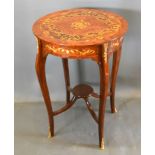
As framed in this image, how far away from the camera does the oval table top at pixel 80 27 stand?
1.24 m

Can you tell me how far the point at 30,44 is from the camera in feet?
5.72

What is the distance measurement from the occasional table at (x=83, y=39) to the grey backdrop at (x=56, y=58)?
0.11 metres

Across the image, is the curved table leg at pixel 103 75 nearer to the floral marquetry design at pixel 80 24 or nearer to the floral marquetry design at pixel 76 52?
the floral marquetry design at pixel 76 52

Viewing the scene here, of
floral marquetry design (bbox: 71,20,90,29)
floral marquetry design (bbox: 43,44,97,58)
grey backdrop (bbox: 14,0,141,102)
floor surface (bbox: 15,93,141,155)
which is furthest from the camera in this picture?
grey backdrop (bbox: 14,0,141,102)

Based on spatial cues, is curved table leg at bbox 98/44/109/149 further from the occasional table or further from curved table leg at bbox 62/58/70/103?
curved table leg at bbox 62/58/70/103

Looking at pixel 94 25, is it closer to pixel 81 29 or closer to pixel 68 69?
pixel 81 29

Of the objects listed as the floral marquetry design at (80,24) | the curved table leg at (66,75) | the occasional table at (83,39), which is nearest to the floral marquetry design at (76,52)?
the occasional table at (83,39)

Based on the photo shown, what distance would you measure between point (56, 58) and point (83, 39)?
572 millimetres

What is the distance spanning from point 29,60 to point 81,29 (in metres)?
0.57

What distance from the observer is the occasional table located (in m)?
1.23

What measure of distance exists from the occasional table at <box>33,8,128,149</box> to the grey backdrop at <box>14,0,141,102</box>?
112 millimetres

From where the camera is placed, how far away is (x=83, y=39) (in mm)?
1241

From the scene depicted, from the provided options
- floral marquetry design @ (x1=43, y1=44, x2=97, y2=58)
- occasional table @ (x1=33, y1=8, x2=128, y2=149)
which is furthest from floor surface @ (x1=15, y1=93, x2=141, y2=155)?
floral marquetry design @ (x1=43, y1=44, x2=97, y2=58)

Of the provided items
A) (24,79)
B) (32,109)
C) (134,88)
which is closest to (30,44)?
(24,79)
